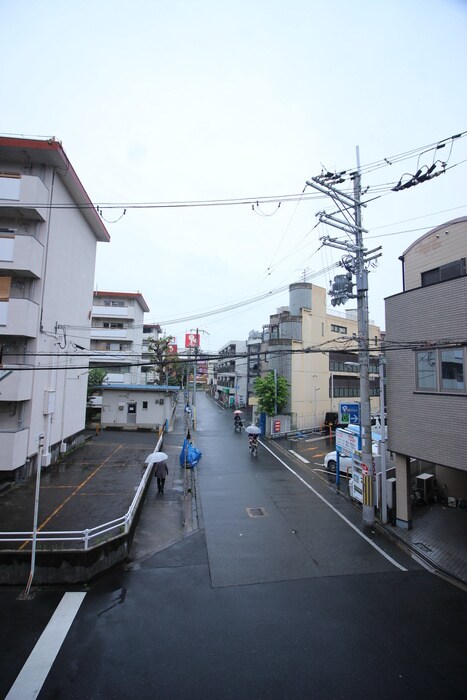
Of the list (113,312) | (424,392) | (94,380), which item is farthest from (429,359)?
(113,312)

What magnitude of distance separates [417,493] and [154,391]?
20940mm

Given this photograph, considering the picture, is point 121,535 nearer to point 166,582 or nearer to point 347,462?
point 166,582

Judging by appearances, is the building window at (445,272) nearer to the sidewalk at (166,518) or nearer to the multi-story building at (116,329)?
the sidewalk at (166,518)

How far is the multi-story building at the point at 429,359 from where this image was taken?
29.7 feet

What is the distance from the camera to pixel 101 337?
117ft

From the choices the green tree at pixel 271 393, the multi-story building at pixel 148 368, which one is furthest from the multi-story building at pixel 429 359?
the multi-story building at pixel 148 368

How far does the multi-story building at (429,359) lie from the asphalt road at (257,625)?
2.97 meters

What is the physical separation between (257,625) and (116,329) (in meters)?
33.0

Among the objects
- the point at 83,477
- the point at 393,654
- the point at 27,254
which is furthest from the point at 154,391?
the point at 393,654

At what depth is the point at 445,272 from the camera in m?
11.2

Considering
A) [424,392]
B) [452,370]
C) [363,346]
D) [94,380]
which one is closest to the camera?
[452,370]

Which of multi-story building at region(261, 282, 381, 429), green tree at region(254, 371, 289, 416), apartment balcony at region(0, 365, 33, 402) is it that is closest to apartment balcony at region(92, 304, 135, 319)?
multi-story building at region(261, 282, 381, 429)

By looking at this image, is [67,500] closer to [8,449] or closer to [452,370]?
[8,449]

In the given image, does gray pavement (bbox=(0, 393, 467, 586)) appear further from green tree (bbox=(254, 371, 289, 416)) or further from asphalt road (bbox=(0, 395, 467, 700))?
green tree (bbox=(254, 371, 289, 416))
